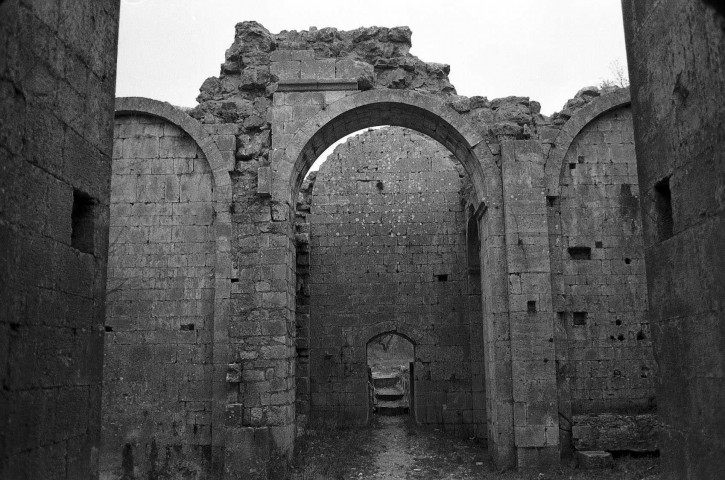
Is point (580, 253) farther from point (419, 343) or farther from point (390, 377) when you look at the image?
point (390, 377)

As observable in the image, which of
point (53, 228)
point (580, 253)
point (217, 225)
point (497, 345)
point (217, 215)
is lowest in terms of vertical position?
point (497, 345)

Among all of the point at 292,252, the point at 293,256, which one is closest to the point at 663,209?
the point at 292,252

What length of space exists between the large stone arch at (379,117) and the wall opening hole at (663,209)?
5759mm

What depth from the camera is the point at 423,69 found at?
10953 millimetres

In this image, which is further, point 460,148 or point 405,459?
point 405,459

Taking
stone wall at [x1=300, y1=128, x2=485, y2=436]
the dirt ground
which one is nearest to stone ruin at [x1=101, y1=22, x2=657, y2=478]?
the dirt ground

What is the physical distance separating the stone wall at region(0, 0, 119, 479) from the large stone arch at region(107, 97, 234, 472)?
5297mm

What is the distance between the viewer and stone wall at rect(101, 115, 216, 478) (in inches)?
396

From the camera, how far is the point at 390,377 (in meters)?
19.6

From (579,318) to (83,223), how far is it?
8.34 metres

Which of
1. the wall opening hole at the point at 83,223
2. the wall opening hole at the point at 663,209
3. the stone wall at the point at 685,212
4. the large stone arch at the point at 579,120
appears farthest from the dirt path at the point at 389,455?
the wall opening hole at the point at 663,209

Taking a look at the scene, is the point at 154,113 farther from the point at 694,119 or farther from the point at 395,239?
the point at 694,119

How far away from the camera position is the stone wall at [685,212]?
3.95m

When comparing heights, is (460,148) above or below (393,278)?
above
